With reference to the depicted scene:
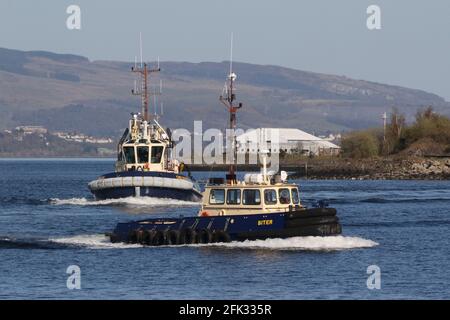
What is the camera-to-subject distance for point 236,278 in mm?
38875

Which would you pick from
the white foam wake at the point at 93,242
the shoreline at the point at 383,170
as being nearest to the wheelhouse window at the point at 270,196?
the white foam wake at the point at 93,242

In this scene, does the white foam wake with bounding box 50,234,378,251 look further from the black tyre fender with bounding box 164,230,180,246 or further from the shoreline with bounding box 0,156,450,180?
the shoreline with bounding box 0,156,450,180

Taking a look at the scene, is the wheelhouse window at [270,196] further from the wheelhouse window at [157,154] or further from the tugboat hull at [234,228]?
the wheelhouse window at [157,154]

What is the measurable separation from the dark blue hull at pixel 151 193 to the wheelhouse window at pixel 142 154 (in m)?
2.61

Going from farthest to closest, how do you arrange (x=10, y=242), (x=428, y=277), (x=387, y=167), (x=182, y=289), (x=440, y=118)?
(x=440, y=118) → (x=387, y=167) → (x=10, y=242) → (x=428, y=277) → (x=182, y=289)

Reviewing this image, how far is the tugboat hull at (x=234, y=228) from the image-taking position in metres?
44.5

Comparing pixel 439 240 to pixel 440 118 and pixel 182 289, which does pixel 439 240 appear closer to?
pixel 182 289

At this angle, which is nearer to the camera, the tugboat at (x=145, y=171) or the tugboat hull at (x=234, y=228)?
the tugboat hull at (x=234, y=228)

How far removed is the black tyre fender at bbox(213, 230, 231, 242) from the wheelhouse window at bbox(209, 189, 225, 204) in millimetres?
1304
